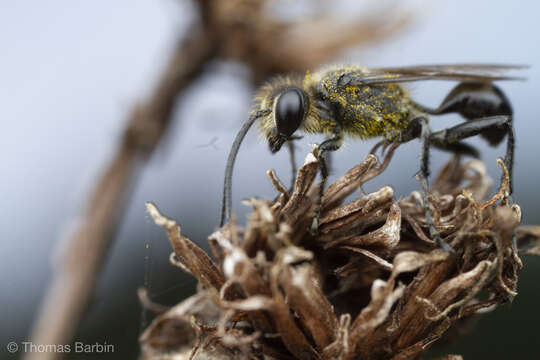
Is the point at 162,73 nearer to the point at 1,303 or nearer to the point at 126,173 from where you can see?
the point at 126,173

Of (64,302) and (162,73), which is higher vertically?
(162,73)

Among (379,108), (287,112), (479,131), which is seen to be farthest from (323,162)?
(479,131)

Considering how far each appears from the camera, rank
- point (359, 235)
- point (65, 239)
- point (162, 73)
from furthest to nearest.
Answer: point (162, 73)
point (65, 239)
point (359, 235)

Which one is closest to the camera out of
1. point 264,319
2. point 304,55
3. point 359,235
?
point 264,319

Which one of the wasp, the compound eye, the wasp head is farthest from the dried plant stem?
→ the compound eye

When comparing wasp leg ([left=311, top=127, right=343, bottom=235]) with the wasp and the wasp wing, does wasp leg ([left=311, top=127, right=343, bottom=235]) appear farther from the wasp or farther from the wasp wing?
the wasp wing

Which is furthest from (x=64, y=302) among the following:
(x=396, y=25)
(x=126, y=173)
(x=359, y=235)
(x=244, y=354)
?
(x=396, y=25)

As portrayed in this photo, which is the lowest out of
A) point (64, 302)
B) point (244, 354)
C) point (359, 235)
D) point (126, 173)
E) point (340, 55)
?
point (244, 354)
